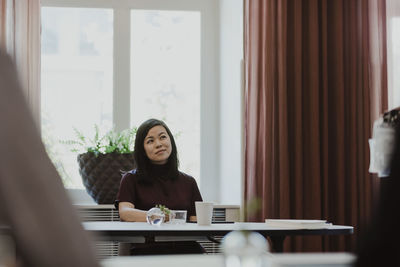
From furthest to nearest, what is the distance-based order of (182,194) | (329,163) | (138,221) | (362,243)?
(329,163)
(182,194)
(138,221)
(362,243)

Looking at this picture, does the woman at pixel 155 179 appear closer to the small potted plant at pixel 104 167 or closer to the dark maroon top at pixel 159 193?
the dark maroon top at pixel 159 193

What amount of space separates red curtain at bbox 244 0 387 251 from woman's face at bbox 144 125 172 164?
76 centimetres

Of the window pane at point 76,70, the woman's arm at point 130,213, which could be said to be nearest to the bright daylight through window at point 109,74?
the window pane at point 76,70

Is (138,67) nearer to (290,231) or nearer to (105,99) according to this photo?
(105,99)

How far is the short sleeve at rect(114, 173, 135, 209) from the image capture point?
3006mm

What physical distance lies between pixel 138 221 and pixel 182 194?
0.45 meters

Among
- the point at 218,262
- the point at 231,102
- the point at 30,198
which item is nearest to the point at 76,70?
the point at 231,102

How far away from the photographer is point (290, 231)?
2.30m

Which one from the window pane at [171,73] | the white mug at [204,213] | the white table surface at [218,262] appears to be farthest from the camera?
the window pane at [171,73]

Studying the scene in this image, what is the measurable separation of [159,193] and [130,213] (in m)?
0.32

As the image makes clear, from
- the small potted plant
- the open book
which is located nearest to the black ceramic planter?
the small potted plant

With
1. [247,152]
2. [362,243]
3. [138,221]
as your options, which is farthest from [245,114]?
[362,243]

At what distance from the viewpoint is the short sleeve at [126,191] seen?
3.01 meters

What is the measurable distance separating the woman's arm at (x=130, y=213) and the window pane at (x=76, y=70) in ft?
4.67
